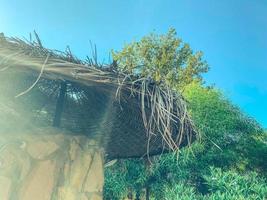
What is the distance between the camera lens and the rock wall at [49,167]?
3654 mm

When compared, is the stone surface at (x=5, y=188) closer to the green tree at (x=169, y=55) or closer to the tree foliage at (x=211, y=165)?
the tree foliage at (x=211, y=165)

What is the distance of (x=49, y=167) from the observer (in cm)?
389

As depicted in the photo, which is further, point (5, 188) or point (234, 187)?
point (234, 187)

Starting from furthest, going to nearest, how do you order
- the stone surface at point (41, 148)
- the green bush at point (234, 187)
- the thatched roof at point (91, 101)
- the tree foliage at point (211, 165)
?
the tree foliage at point (211, 165) < the green bush at point (234, 187) < the stone surface at point (41, 148) < the thatched roof at point (91, 101)

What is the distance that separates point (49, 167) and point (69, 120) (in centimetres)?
81

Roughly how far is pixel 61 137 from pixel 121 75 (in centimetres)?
115

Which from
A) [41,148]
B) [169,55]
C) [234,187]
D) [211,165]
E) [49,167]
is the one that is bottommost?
[49,167]

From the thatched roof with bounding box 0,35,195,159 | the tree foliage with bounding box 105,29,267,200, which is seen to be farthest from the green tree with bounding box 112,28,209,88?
the thatched roof with bounding box 0,35,195,159

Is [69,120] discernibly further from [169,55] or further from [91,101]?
[169,55]

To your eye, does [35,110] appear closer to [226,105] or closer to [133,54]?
[226,105]

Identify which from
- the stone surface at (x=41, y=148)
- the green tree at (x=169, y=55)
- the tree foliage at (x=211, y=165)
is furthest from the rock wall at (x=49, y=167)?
the green tree at (x=169, y=55)

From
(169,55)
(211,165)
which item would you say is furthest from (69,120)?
(169,55)

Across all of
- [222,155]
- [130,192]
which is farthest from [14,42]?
[222,155]

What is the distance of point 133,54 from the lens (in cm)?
1844
